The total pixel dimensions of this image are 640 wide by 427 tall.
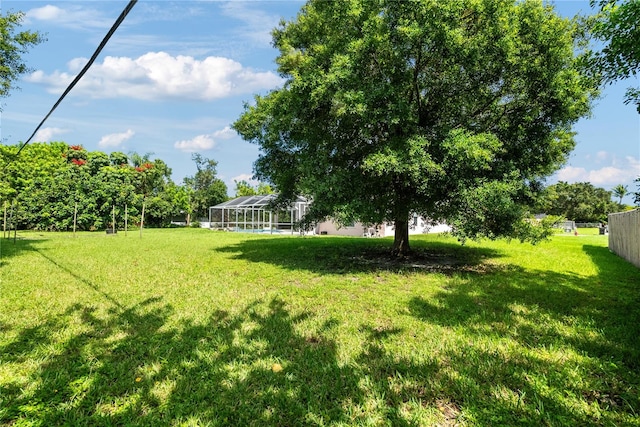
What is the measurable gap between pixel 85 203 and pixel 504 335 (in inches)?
1205

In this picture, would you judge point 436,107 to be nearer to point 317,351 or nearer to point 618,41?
point 618,41

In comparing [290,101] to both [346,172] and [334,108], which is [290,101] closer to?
[334,108]

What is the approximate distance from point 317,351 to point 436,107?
712 centimetres

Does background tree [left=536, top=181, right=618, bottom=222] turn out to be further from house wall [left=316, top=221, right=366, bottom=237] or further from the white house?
house wall [left=316, top=221, right=366, bottom=237]

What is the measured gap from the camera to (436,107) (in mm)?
8531

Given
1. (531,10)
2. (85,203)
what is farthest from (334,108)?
(85,203)

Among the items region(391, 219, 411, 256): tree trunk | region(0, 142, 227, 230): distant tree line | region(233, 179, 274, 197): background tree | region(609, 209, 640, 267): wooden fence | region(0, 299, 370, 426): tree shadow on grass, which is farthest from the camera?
region(233, 179, 274, 197): background tree

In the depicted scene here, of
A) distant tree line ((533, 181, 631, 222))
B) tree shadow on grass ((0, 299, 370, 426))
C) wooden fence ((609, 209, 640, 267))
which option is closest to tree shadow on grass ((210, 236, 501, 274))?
wooden fence ((609, 209, 640, 267))

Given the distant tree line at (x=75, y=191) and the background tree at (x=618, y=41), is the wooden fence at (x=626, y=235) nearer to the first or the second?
the background tree at (x=618, y=41)

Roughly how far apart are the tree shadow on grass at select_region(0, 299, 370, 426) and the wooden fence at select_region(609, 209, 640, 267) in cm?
887

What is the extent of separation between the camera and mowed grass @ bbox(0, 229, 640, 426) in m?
2.45

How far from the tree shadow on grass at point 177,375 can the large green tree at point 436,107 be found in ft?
13.9

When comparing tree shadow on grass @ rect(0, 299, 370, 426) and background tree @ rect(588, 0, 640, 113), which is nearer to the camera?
tree shadow on grass @ rect(0, 299, 370, 426)

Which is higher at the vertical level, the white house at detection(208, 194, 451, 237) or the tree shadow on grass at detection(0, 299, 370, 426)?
the white house at detection(208, 194, 451, 237)
